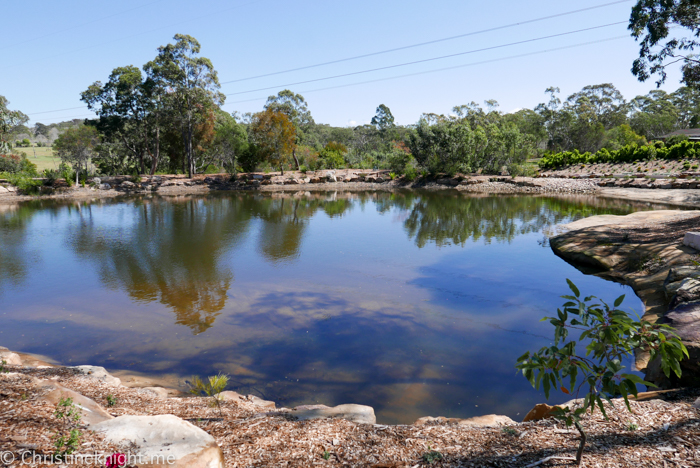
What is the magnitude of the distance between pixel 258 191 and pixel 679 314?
115 feet

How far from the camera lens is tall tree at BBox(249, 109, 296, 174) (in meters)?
40.3

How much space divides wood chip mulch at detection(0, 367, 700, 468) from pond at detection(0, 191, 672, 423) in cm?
165

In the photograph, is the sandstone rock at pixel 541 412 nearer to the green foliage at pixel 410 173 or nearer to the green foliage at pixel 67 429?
the green foliage at pixel 67 429

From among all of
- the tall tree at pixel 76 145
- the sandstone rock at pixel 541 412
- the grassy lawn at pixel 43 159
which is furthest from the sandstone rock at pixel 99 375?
the grassy lawn at pixel 43 159

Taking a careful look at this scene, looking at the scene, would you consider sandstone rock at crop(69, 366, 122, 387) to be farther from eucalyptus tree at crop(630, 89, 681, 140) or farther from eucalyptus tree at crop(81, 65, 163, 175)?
eucalyptus tree at crop(630, 89, 681, 140)

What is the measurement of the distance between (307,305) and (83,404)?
18.3 feet

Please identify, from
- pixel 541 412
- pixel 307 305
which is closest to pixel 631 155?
pixel 307 305

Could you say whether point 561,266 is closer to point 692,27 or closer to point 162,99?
point 692,27

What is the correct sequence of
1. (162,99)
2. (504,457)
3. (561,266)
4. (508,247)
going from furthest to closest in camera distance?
1. (162,99)
2. (508,247)
3. (561,266)
4. (504,457)

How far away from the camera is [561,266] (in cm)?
1163

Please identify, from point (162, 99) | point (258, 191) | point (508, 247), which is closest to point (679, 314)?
point (508, 247)

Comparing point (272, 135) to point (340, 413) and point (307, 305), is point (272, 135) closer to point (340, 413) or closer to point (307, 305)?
point (307, 305)

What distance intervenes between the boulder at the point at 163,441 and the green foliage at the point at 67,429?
0.17 metres

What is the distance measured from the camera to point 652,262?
964 centimetres
